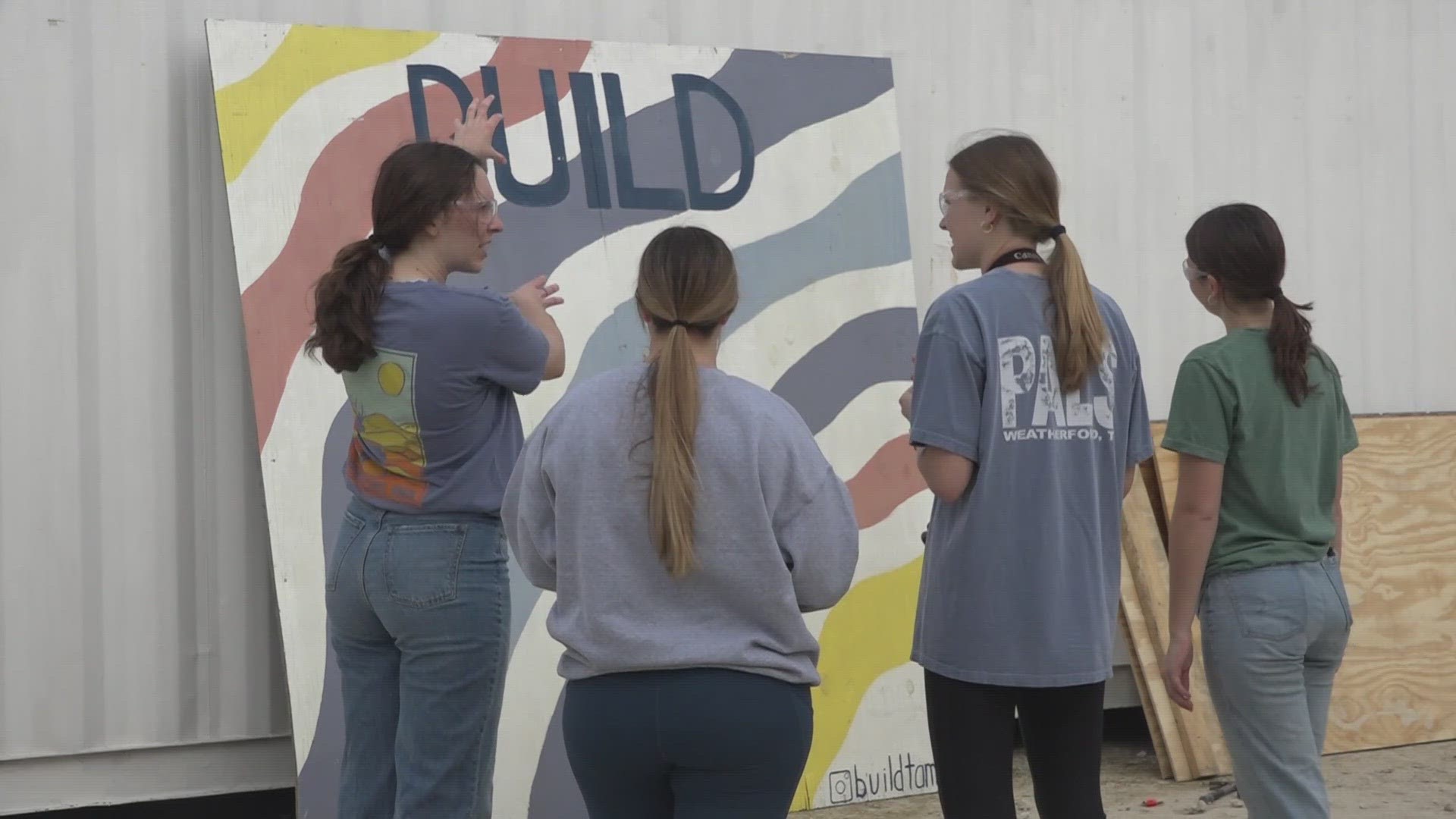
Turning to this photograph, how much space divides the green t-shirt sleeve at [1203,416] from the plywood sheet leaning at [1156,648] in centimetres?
241

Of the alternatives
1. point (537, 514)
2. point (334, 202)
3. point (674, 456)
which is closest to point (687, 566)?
point (674, 456)

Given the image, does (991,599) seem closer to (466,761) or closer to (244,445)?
(466,761)

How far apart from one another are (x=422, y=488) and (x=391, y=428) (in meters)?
0.13

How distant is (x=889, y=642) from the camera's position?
4809 millimetres

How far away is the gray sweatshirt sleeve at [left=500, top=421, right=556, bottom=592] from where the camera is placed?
2.37m

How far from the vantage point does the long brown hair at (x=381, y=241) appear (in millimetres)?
2787

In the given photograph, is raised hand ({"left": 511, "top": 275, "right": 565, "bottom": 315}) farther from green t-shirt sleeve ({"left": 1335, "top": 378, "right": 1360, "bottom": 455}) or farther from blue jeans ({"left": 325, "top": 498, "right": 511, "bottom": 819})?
green t-shirt sleeve ({"left": 1335, "top": 378, "right": 1360, "bottom": 455})

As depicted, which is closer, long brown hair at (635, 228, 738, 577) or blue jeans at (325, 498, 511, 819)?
long brown hair at (635, 228, 738, 577)

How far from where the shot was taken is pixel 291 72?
14.3ft

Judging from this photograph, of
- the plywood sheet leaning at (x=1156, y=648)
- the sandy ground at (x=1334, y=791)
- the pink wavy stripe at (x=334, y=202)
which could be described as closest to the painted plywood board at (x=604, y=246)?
the pink wavy stripe at (x=334, y=202)

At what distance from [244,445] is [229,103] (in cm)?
98

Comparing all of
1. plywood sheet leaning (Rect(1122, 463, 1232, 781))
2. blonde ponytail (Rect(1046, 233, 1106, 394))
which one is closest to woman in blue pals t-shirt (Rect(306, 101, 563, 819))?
blonde ponytail (Rect(1046, 233, 1106, 394))

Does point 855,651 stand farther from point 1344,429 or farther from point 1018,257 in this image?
point 1018,257

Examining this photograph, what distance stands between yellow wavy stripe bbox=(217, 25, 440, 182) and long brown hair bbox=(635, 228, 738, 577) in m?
2.32
